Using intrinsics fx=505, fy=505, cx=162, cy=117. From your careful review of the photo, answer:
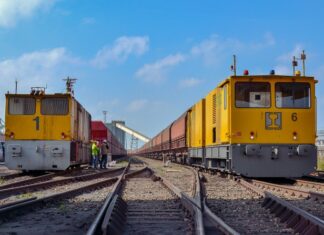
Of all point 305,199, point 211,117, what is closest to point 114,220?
point 305,199

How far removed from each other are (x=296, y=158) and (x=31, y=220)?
9109mm

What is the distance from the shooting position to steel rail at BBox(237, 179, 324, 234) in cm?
591

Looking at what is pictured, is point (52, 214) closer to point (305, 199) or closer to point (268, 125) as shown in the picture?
point (305, 199)

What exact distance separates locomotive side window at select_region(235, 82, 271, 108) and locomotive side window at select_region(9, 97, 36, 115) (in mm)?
8646

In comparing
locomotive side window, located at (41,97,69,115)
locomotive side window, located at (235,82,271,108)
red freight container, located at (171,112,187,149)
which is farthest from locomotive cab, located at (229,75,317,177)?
red freight container, located at (171,112,187,149)

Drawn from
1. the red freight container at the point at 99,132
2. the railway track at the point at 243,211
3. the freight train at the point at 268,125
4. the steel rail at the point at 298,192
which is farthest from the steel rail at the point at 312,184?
the red freight container at the point at 99,132

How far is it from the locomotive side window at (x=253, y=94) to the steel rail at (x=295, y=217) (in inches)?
246

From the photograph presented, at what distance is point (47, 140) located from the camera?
19156mm

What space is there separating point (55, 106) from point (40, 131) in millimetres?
1156

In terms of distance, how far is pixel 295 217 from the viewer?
22.8 ft

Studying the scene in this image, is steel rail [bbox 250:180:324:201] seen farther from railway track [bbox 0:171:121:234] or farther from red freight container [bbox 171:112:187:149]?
red freight container [bbox 171:112:187:149]

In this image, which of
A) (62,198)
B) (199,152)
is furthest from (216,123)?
(62,198)

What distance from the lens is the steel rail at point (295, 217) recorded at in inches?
233

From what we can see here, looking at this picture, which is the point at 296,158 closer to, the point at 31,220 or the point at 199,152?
the point at 199,152
